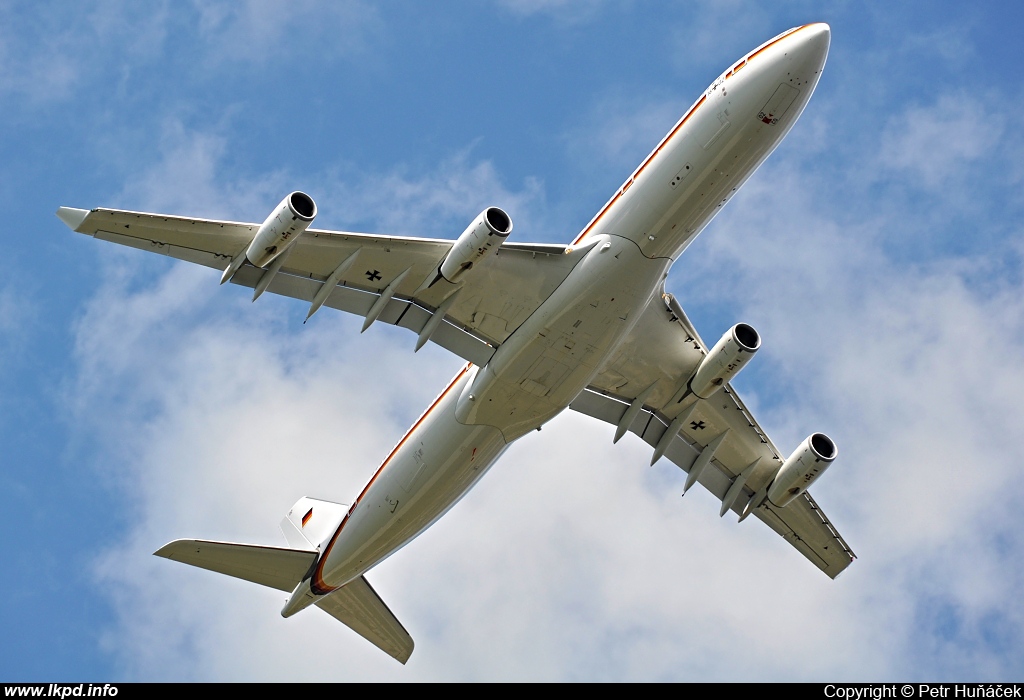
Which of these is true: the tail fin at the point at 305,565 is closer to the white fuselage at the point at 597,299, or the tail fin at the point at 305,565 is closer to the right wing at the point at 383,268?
the white fuselage at the point at 597,299

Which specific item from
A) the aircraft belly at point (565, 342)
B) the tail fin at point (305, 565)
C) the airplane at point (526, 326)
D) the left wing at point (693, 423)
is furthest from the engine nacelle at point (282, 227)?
the left wing at point (693, 423)

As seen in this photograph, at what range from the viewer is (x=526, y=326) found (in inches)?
1112

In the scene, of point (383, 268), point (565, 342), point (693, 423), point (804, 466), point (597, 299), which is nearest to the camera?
point (597, 299)

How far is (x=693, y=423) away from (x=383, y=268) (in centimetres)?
1180

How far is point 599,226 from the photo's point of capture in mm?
27578

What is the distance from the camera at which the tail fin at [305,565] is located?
32.1 meters

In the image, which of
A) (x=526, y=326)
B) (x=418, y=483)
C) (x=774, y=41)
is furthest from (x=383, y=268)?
(x=774, y=41)

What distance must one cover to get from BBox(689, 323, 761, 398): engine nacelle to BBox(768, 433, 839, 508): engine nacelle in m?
3.77

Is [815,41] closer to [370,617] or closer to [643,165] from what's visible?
[643,165]

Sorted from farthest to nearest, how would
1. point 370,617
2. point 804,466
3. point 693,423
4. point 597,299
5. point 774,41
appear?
point 370,617 < point 693,423 < point 804,466 < point 597,299 < point 774,41

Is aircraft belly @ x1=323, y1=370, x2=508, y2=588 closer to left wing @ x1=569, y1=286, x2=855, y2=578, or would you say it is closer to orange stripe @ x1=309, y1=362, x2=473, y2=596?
orange stripe @ x1=309, y1=362, x2=473, y2=596
